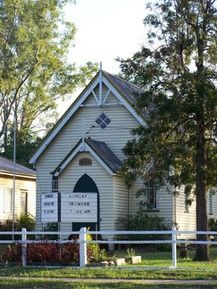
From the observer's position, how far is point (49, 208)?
24422 mm

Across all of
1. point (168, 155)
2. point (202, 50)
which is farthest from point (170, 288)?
point (202, 50)

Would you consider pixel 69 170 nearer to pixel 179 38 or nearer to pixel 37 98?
pixel 179 38

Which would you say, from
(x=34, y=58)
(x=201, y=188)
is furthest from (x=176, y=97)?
(x=34, y=58)

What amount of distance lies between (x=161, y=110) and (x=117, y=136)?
11831mm

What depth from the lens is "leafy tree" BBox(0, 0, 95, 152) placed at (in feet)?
184

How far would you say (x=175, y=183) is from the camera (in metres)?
26.2

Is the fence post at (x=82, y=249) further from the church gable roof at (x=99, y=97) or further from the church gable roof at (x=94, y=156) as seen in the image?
the church gable roof at (x=99, y=97)

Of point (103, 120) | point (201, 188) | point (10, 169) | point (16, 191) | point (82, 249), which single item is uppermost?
point (103, 120)

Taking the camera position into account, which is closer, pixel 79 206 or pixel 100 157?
pixel 79 206

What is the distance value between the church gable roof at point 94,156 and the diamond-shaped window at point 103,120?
1704mm

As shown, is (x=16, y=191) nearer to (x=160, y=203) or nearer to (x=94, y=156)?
(x=160, y=203)

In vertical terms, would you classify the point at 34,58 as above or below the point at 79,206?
above

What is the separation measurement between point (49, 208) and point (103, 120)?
13.0m

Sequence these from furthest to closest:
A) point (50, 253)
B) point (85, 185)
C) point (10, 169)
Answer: point (10, 169) < point (85, 185) < point (50, 253)
